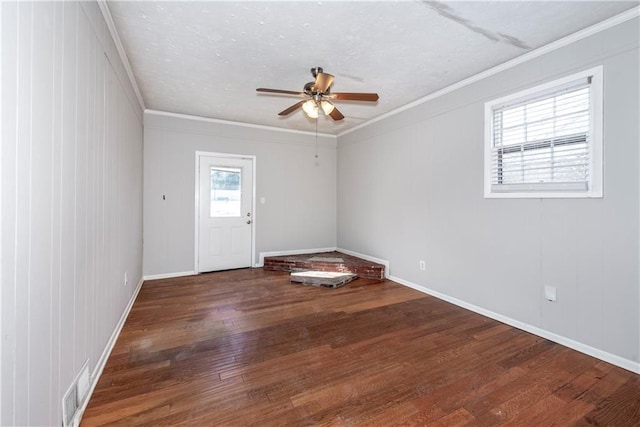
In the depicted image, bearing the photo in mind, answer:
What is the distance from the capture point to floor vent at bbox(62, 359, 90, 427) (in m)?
1.51

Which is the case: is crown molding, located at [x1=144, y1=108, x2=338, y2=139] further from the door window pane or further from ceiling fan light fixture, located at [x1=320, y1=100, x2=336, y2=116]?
ceiling fan light fixture, located at [x1=320, y1=100, x2=336, y2=116]

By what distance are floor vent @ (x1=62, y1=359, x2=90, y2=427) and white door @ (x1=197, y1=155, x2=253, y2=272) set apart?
10.5ft

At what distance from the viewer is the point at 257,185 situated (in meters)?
5.40

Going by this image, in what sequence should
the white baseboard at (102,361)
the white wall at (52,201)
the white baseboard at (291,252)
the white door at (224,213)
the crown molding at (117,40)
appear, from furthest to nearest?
the white baseboard at (291,252), the white door at (224,213), the crown molding at (117,40), the white baseboard at (102,361), the white wall at (52,201)

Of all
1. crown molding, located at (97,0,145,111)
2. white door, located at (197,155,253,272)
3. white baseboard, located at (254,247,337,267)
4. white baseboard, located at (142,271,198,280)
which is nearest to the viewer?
crown molding, located at (97,0,145,111)

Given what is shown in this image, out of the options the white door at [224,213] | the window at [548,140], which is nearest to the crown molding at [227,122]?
the white door at [224,213]

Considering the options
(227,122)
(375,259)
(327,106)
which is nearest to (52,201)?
(327,106)

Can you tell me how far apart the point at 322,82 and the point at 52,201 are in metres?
2.22

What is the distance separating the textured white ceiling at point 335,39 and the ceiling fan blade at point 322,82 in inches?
11.3

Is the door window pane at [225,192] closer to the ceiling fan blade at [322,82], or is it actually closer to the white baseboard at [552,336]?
the ceiling fan blade at [322,82]

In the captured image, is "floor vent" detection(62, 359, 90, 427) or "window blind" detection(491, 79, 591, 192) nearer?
"floor vent" detection(62, 359, 90, 427)

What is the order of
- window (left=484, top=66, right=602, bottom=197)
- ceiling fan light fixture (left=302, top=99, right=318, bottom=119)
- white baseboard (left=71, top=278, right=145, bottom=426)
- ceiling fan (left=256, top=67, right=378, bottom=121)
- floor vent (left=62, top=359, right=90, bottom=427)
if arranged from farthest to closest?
1. ceiling fan light fixture (left=302, top=99, right=318, bottom=119)
2. ceiling fan (left=256, top=67, right=378, bottom=121)
3. window (left=484, top=66, right=602, bottom=197)
4. white baseboard (left=71, top=278, right=145, bottom=426)
5. floor vent (left=62, top=359, right=90, bottom=427)

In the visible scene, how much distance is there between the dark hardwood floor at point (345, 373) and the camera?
173 cm

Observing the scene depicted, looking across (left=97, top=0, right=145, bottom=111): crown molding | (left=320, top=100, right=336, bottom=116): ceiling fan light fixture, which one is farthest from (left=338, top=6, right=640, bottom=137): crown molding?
(left=97, top=0, right=145, bottom=111): crown molding
